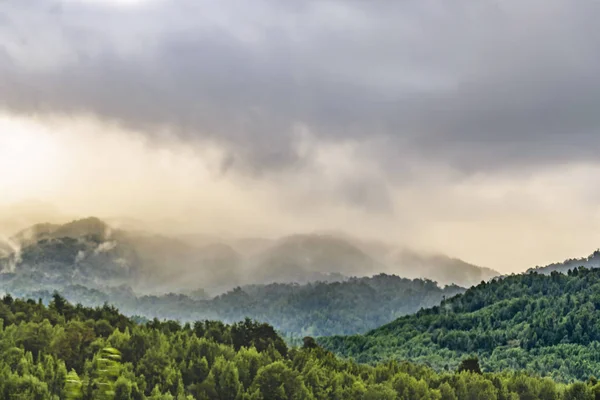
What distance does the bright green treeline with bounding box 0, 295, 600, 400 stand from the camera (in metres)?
148

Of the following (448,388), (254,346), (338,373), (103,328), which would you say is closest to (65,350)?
(103,328)

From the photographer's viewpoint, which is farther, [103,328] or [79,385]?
[103,328]

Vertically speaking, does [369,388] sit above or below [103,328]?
below

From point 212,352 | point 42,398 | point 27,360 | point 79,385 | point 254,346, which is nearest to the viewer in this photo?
point 79,385

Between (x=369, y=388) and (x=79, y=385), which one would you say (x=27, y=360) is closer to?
(x=369, y=388)

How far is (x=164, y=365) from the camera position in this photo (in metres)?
167

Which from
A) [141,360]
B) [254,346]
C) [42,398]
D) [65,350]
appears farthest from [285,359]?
[42,398]

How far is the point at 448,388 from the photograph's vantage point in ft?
643

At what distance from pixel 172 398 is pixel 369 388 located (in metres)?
51.6

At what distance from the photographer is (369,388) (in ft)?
602

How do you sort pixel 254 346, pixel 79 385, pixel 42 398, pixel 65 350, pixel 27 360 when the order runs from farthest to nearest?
pixel 254 346 < pixel 65 350 < pixel 27 360 < pixel 42 398 < pixel 79 385

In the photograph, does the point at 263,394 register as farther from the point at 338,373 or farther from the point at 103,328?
the point at 103,328

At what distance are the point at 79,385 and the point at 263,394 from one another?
14520 cm

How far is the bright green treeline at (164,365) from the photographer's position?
14762 cm
